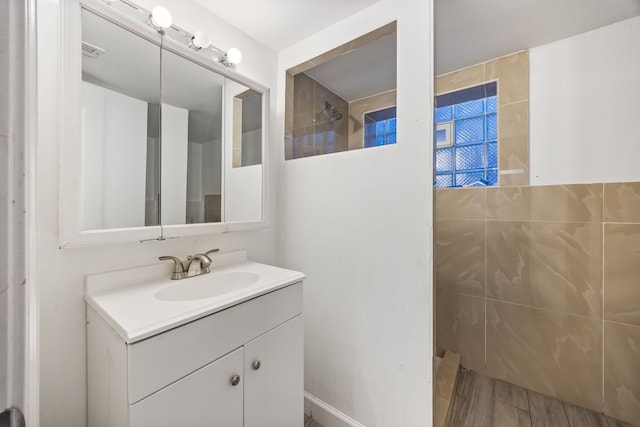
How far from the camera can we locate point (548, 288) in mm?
1584

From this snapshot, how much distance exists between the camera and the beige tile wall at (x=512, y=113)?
1664mm

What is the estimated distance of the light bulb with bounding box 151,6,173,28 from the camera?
0.99 metres

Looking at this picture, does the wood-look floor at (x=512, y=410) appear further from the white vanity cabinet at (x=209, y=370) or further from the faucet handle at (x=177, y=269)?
the faucet handle at (x=177, y=269)

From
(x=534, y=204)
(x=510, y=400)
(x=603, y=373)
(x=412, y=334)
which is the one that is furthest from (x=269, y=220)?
(x=603, y=373)

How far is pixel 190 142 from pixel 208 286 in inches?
26.5

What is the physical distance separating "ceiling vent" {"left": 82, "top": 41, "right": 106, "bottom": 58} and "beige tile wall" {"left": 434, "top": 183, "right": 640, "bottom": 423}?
5.30 feet

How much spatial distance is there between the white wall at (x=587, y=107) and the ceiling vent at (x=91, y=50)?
2.32m

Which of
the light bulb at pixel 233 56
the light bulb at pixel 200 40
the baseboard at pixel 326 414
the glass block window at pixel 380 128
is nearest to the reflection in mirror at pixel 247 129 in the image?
the light bulb at pixel 233 56

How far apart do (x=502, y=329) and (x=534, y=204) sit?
0.87 metres

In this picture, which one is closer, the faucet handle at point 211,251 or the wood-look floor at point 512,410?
the faucet handle at point 211,251

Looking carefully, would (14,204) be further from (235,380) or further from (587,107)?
(587,107)

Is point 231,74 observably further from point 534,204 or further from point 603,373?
point 603,373

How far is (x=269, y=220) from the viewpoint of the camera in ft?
4.96

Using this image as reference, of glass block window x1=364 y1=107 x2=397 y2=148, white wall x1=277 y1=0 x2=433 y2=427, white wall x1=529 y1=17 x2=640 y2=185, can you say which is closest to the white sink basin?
white wall x1=277 y1=0 x2=433 y2=427
